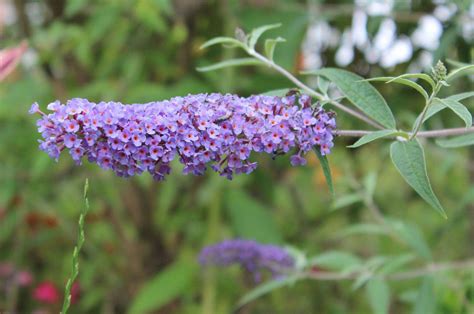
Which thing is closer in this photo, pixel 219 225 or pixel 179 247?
pixel 219 225

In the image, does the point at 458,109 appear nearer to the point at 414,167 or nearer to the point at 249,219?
the point at 414,167

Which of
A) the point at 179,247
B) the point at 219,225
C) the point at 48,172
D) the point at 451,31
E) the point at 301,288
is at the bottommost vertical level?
the point at 301,288

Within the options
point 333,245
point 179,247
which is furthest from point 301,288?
point 179,247

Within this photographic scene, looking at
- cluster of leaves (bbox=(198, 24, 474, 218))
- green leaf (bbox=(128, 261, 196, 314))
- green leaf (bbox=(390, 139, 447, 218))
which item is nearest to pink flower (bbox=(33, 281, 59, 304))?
green leaf (bbox=(128, 261, 196, 314))

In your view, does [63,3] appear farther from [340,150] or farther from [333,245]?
[333,245]

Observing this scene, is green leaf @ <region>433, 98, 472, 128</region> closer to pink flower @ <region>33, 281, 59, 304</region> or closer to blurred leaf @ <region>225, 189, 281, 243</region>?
blurred leaf @ <region>225, 189, 281, 243</region>

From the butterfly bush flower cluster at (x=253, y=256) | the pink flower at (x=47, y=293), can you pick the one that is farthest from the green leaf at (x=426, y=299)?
the pink flower at (x=47, y=293)
